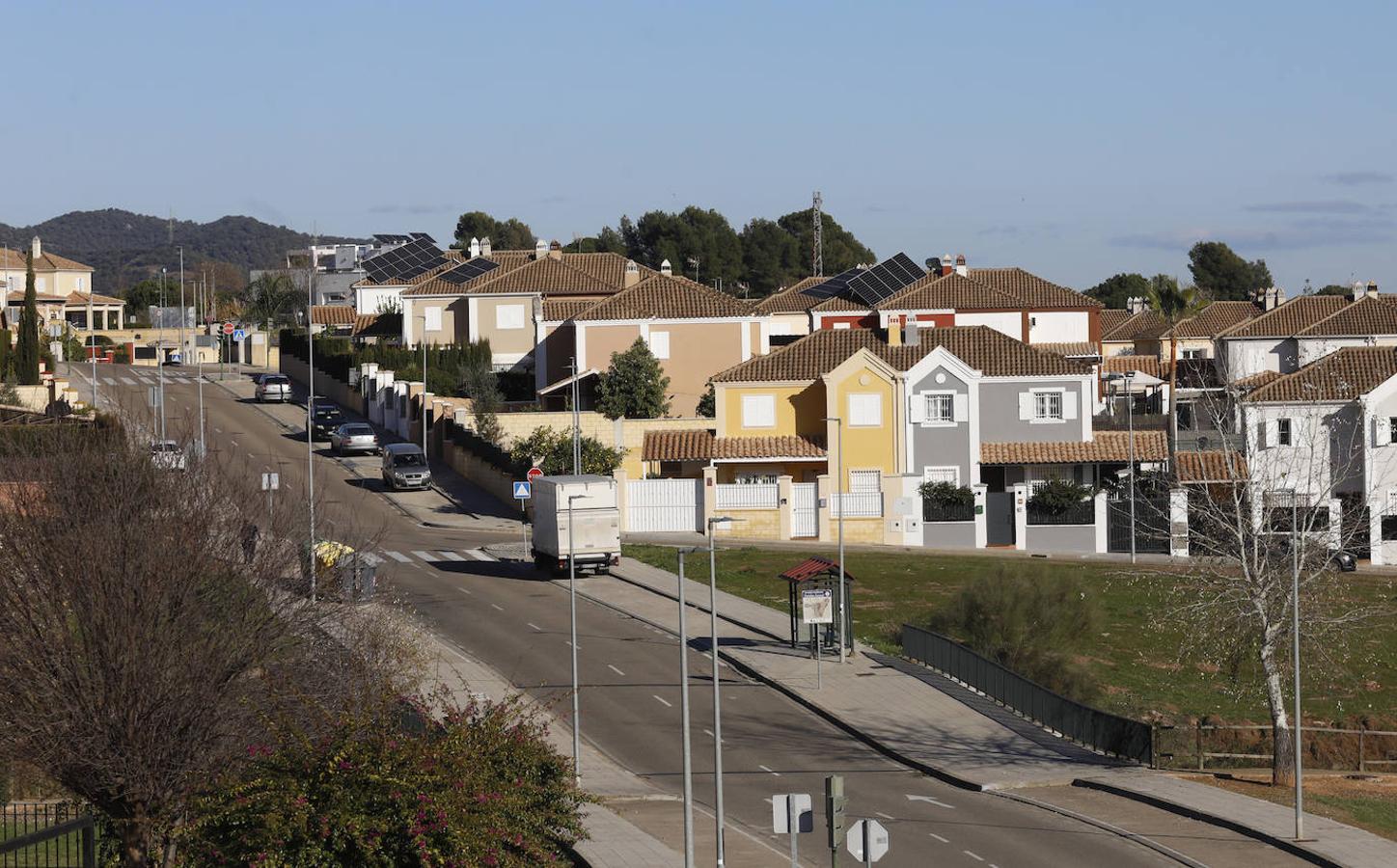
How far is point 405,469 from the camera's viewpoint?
217ft

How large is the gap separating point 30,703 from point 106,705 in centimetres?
99

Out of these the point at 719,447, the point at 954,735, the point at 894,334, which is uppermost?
the point at 894,334

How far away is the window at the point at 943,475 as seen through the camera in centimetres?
6831

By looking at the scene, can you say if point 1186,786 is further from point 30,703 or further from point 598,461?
point 598,461

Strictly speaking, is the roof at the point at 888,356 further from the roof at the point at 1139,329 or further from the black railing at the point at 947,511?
the roof at the point at 1139,329

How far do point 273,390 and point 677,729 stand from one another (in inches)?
2188

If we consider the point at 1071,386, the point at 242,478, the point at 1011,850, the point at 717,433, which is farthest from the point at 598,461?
the point at 1011,850

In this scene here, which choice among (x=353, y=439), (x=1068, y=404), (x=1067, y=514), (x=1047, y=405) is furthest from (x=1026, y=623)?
(x=353, y=439)

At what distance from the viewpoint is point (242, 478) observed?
3300cm

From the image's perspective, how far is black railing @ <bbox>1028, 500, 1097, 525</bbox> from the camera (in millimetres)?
66000

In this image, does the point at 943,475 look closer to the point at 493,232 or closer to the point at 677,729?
the point at 677,729

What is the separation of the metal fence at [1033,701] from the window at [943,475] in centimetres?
2408

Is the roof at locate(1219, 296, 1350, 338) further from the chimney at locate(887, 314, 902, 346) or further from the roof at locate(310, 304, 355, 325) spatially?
the roof at locate(310, 304, 355, 325)

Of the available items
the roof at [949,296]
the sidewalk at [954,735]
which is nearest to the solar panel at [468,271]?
the roof at [949,296]
